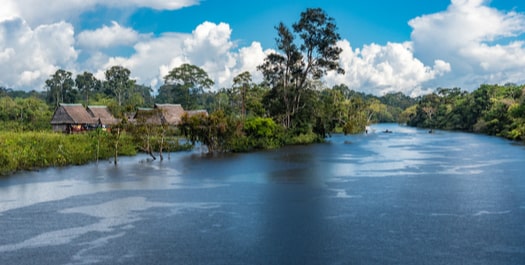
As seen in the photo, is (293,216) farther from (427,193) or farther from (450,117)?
(450,117)

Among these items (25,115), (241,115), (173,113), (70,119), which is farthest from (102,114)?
(241,115)

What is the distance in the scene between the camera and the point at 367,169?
77.7 ft

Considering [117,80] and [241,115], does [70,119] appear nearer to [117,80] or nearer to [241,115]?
[241,115]

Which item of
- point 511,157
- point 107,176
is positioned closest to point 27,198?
point 107,176

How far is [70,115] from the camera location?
44.2 metres

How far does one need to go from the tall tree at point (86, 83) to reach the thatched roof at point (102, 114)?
30.5 m

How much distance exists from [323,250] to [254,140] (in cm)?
2667

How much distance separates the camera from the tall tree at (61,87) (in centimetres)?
7138

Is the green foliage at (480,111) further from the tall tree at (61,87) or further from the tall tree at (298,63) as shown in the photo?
the tall tree at (61,87)

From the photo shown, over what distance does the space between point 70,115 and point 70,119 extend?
408 millimetres

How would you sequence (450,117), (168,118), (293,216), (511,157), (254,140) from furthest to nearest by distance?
(450,117)
(168,118)
(254,140)
(511,157)
(293,216)

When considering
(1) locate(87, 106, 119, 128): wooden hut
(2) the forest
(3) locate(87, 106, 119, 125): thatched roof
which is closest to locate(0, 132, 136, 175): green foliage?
(2) the forest

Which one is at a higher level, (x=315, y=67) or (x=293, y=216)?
(x=315, y=67)

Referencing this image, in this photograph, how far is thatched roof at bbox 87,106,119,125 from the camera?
4678cm
